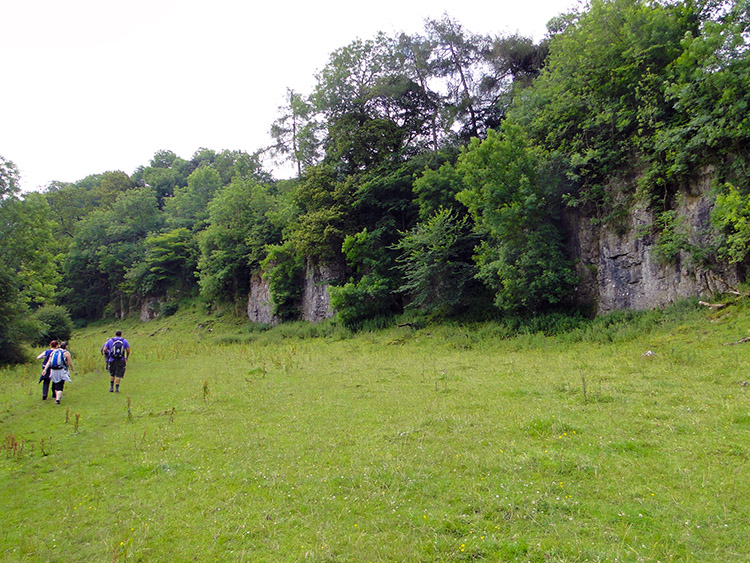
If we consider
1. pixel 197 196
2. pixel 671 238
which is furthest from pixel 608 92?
pixel 197 196

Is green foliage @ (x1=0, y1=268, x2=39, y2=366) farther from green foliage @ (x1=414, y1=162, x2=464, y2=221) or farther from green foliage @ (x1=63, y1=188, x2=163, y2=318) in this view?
green foliage @ (x1=63, y1=188, x2=163, y2=318)

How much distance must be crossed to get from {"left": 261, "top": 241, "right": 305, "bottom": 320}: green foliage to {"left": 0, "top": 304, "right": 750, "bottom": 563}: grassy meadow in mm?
20364

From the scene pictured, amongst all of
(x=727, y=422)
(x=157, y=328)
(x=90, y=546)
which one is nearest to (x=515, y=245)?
(x=727, y=422)

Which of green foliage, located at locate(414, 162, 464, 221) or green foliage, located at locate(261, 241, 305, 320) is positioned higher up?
green foliage, located at locate(414, 162, 464, 221)

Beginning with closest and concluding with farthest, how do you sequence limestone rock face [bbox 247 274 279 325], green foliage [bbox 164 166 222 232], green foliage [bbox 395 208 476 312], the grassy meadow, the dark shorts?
the grassy meadow, the dark shorts, green foliage [bbox 395 208 476 312], limestone rock face [bbox 247 274 279 325], green foliage [bbox 164 166 222 232]

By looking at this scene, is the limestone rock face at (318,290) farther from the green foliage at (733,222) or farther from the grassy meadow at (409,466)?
the green foliage at (733,222)

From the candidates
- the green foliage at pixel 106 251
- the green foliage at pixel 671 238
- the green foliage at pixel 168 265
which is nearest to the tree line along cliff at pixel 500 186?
the green foliage at pixel 671 238

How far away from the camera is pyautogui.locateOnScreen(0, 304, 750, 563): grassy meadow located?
4203 millimetres

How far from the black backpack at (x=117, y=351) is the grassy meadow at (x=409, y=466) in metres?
1.51

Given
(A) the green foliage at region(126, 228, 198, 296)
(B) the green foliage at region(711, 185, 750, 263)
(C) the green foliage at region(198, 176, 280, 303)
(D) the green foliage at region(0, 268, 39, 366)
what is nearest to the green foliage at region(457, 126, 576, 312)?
(B) the green foliage at region(711, 185, 750, 263)

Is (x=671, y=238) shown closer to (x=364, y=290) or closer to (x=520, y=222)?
(x=520, y=222)

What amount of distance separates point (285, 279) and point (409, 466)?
29.0 metres

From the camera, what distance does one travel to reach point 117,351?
1356 centimetres

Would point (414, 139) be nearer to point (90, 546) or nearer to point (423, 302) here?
point (423, 302)
